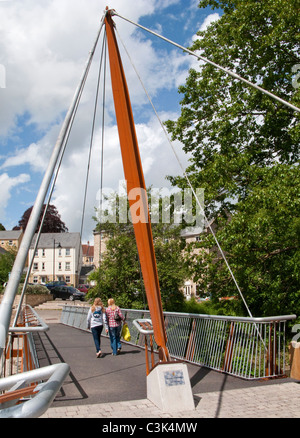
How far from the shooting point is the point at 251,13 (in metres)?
15.8

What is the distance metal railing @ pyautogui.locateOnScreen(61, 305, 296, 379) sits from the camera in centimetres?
802

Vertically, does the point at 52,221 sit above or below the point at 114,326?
above

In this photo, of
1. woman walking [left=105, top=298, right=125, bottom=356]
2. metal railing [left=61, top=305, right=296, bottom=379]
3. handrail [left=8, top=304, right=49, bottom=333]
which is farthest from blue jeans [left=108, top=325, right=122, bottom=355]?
handrail [left=8, top=304, right=49, bottom=333]

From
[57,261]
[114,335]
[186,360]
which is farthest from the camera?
[57,261]

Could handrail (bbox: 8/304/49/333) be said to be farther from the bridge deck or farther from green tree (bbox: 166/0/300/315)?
green tree (bbox: 166/0/300/315)

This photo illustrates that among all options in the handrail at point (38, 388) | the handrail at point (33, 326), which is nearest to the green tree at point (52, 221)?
the handrail at point (33, 326)

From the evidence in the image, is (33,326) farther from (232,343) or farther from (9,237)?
(9,237)

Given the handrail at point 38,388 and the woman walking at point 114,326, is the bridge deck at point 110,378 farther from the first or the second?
the handrail at point 38,388

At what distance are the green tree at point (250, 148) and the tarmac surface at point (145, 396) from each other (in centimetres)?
526

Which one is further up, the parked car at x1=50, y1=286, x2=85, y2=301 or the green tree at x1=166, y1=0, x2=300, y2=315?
the green tree at x1=166, y1=0, x2=300, y2=315

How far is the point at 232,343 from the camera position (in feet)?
28.0

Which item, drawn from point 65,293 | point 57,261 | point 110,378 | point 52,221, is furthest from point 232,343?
point 57,261

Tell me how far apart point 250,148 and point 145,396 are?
40.7 ft

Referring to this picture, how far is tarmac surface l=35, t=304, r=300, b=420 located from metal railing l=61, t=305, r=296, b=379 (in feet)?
0.93
